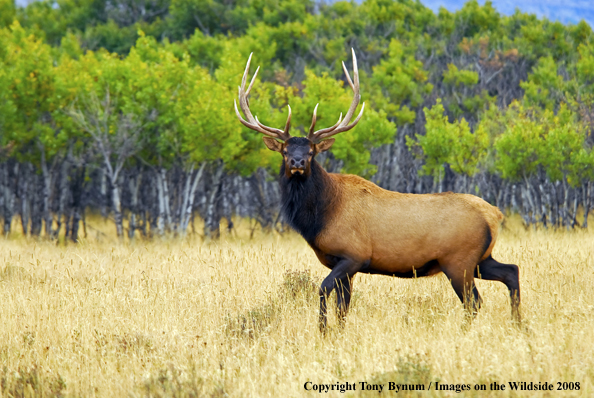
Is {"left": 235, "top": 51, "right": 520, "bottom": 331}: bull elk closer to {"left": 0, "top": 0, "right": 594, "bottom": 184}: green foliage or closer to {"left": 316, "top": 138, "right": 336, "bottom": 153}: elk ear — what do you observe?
{"left": 316, "top": 138, "right": 336, "bottom": 153}: elk ear

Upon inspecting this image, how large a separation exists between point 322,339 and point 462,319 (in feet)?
4.76

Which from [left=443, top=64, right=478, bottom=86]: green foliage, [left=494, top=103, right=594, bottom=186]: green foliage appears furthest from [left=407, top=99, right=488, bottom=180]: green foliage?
[left=443, top=64, right=478, bottom=86]: green foliage

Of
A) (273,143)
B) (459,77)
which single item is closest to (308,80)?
(273,143)

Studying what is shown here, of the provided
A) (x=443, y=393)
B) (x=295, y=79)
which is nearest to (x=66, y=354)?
(x=443, y=393)

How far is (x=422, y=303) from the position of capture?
716 cm

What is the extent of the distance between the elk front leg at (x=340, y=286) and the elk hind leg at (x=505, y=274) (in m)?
1.34

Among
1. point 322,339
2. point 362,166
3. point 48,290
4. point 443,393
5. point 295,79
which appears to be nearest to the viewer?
point 443,393

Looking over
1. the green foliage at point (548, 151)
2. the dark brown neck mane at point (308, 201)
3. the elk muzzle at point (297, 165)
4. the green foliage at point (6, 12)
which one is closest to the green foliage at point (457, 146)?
the green foliage at point (548, 151)

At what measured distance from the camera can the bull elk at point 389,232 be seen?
6637 millimetres

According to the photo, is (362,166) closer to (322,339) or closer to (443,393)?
(322,339)

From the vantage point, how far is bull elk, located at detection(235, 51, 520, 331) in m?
6.64

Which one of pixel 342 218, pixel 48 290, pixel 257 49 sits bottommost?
pixel 48 290

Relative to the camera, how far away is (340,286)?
6.57 metres

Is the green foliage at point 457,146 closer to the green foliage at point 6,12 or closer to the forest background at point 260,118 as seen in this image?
the forest background at point 260,118
